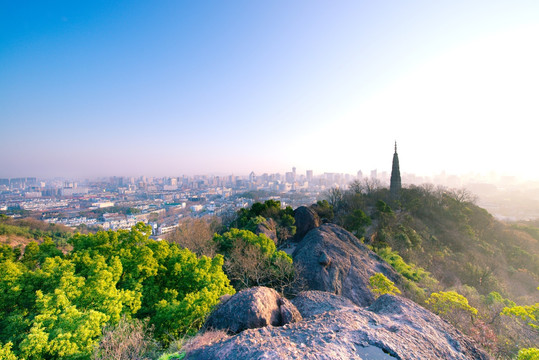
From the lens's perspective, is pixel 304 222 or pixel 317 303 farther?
pixel 304 222

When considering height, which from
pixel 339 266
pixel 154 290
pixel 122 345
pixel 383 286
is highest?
pixel 122 345

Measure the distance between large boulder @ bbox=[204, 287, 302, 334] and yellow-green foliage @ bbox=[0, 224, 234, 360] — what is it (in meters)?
0.73

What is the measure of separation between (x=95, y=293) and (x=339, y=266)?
33.2ft

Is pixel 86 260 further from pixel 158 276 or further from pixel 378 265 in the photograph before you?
pixel 378 265

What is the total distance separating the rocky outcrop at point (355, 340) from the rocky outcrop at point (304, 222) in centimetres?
1408

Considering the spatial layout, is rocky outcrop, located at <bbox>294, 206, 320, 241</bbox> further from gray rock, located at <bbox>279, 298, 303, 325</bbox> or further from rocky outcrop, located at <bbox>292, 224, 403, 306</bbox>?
gray rock, located at <bbox>279, 298, 303, 325</bbox>

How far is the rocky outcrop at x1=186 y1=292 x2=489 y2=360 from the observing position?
12.1ft

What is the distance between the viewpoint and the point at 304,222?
19875mm

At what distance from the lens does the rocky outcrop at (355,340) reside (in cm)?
370

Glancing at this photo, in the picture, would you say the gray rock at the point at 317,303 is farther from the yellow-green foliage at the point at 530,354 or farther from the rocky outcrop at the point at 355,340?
the yellow-green foliage at the point at 530,354

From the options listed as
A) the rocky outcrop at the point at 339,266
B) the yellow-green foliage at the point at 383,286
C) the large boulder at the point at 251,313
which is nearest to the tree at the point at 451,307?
the yellow-green foliage at the point at 383,286

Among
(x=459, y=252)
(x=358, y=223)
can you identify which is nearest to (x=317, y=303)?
(x=358, y=223)

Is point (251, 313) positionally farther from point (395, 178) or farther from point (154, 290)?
point (395, 178)

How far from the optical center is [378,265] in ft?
42.6
